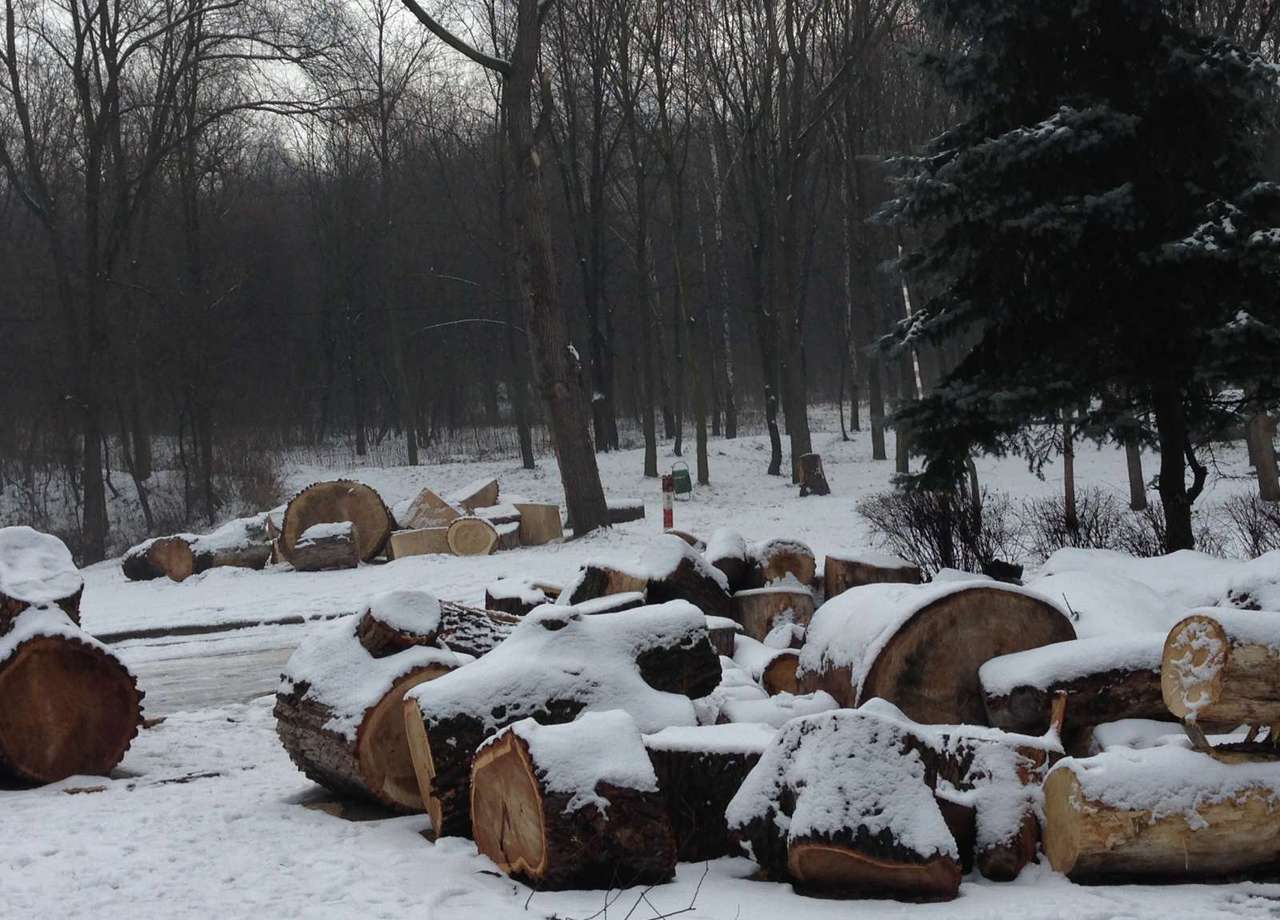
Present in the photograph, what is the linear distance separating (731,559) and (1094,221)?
4558 millimetres

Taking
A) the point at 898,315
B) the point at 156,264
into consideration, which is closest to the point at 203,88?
the point at 156,264

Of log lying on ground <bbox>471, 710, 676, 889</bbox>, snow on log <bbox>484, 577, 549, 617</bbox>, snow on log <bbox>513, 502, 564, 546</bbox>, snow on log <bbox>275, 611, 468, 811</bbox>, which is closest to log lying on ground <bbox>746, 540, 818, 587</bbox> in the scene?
snow on log <bbox>484, 577, 549, 617</bbox>

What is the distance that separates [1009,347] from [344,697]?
8087mm

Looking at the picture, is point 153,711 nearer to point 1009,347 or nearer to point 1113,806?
point 1113,806

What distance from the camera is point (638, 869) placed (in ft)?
15.9

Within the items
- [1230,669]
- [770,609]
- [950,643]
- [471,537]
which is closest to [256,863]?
[950,643]

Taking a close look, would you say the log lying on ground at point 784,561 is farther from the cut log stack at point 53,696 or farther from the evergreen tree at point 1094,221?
the cut log stack at point 53,696

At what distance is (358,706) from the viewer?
6.17 m

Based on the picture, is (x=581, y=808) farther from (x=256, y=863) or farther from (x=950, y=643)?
(x=950, y=643)

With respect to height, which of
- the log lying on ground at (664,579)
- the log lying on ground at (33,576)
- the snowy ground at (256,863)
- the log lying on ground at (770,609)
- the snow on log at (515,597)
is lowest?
the snowy ground at (256,863)

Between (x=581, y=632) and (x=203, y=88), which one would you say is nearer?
(x=581, y=632)

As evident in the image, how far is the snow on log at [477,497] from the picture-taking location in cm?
2153

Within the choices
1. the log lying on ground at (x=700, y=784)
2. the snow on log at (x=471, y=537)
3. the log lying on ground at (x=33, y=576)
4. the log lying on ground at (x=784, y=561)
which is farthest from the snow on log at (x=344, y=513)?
the log lying on ground at (x=700, y=784)

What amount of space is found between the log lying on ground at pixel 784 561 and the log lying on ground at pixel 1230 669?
5.45 metres
